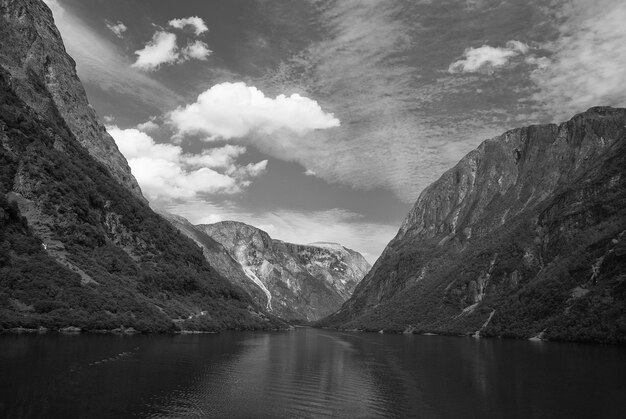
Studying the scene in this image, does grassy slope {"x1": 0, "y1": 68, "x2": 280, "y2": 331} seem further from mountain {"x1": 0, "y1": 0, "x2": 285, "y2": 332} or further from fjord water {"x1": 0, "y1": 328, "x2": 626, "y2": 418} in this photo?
fjord water {"x1": 0, "y1": 328, "x2": 626, "y2": 418}

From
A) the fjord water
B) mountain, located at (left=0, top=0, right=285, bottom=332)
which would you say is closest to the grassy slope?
mountain, located at (left=0, top=0, right=285, bottom=332)

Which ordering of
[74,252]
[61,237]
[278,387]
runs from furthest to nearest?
[61,237]
[74,252]
[278,387]

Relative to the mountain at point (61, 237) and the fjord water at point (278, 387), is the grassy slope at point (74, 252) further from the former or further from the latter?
the fjord water at point (278, 387)

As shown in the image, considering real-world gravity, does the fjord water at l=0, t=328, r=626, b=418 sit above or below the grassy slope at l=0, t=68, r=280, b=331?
below

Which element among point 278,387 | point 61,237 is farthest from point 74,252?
point 278,387

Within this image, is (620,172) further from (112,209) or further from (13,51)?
(13,51)

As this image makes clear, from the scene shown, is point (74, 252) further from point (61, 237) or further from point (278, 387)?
point (278, 387)
